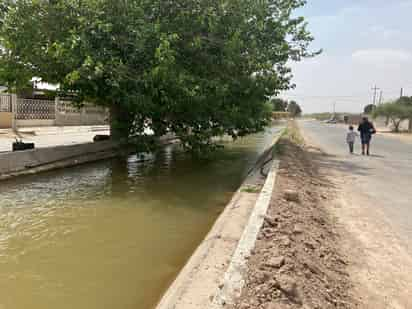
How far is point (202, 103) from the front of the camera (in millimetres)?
9445

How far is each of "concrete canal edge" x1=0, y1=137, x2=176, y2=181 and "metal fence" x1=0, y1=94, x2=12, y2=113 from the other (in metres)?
9.20

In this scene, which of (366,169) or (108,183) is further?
(366,169)

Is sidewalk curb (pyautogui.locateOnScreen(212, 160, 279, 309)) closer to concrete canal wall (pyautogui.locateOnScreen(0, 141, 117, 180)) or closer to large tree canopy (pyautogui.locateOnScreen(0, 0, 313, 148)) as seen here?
large tree canopy (pyautogui.locateOnScreen(0, 0, 313, 148))

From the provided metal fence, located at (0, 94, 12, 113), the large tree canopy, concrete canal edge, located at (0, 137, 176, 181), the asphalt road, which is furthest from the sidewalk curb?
metal fence, located at (0, 94, 12, 113)

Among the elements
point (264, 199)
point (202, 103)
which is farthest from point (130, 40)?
point (264, 199)

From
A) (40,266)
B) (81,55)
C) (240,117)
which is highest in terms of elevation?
(81,55)

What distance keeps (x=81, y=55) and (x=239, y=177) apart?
5.57 metres

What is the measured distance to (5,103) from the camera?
728 inches

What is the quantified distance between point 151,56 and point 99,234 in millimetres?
5399

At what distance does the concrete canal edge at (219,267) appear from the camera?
2.73m

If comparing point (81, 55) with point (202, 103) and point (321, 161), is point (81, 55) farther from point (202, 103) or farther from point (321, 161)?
point (321, 161)

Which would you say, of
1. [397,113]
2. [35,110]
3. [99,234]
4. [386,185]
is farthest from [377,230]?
[397,113]

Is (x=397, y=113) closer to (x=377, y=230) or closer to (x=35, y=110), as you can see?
(x=35, y=110)

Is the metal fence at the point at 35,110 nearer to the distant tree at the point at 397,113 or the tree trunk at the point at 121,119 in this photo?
the tree trunk at the point at 121,119
